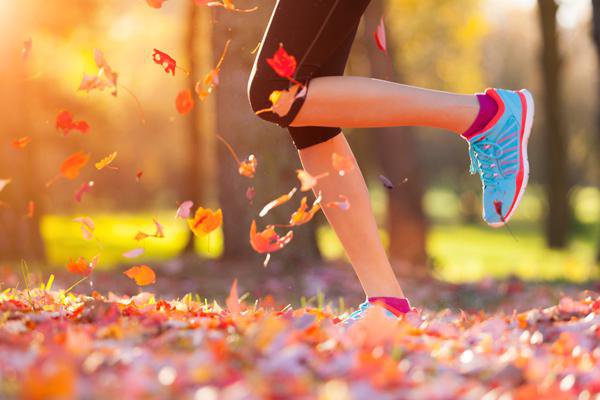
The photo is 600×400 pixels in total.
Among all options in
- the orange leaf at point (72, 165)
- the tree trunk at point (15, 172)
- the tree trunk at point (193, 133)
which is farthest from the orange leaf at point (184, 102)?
the tree trunk at point (15, 172)

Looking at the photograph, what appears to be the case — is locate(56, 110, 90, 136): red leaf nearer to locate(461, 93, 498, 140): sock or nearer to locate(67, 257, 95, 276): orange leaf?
locate(67, 257, 95, 276): orange leaf

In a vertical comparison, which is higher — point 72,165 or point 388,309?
point 72,165

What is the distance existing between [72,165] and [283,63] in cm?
94

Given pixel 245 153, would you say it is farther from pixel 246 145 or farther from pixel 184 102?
pixel 184 102

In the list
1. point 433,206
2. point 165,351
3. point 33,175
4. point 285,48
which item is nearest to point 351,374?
point 165,351

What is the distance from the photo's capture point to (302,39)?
9.36ft

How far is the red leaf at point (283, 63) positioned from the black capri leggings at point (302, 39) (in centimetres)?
8

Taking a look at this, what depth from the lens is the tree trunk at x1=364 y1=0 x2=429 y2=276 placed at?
33.5 feet

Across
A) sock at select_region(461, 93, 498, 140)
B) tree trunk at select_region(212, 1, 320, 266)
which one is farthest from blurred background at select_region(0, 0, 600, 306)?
sock at select_region(461, 93, 498, 140)

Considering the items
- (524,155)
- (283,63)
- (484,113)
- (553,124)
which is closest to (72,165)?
(283,63)

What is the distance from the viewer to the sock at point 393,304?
10.7 feet

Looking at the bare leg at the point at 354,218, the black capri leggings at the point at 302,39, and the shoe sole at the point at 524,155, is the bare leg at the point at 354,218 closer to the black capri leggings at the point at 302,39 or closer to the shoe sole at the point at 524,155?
the black capri leggings at the point at 302,39

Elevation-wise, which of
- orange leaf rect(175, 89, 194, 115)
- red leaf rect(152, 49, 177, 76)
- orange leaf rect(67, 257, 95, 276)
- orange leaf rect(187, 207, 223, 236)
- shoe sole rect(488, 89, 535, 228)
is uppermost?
red leaf rect(152, 49, 177, 76)

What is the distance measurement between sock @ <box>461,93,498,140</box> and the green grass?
26.5 ft
